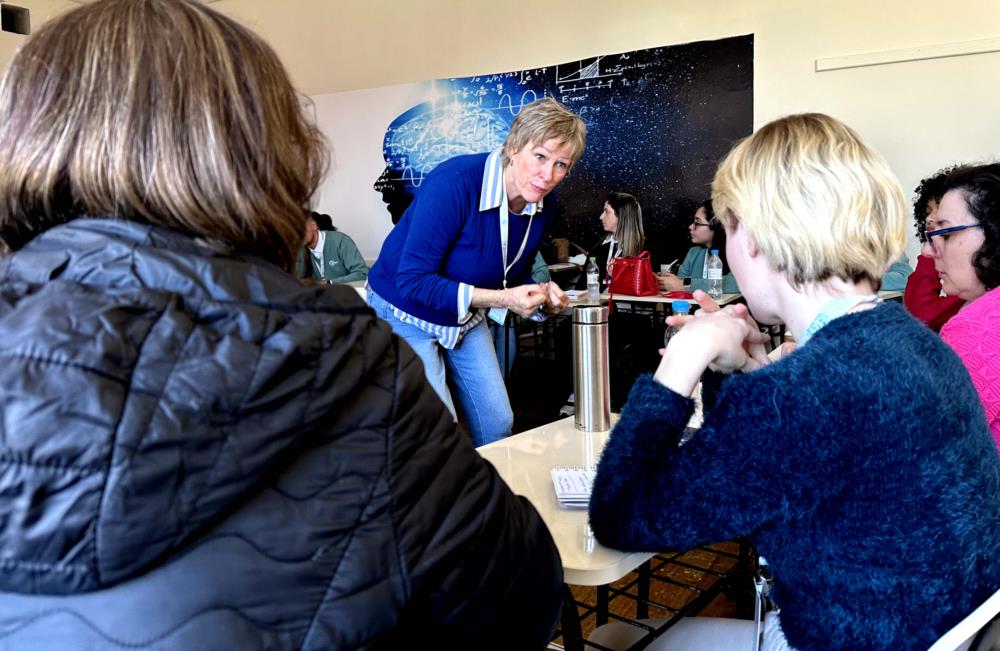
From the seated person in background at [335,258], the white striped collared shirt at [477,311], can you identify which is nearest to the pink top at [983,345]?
the white striped collared shirt at [477,311]

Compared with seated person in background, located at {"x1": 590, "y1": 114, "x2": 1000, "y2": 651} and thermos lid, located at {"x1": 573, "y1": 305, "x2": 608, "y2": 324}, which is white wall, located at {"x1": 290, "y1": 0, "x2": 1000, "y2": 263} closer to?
thermos lid, located at {"x1": 573, "y1": 305, "x2": 608, "y2": 324}

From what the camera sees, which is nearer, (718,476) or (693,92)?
(718,476)

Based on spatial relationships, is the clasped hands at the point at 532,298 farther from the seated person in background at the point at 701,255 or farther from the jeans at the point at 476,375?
the seated person in background at the point at 701,255

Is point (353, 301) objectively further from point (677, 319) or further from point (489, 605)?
point (677, 319)

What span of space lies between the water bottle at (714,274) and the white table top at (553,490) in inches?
124

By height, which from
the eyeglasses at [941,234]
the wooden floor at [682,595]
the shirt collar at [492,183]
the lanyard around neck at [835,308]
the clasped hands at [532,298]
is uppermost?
the shirt collar at [492,183]

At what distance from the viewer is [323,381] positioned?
0.61m

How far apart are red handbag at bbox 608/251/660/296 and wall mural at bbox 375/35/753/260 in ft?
3.11

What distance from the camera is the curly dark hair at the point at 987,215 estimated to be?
192cm

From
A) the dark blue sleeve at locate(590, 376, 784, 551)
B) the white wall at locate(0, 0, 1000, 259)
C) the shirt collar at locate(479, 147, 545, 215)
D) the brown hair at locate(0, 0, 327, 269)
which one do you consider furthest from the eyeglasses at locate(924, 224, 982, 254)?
the white wall at locate(0, 0, 1000, 259)

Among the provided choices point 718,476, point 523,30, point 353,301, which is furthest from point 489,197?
point 523,30

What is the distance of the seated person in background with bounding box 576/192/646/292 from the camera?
5.39 m

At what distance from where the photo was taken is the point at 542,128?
234 cm

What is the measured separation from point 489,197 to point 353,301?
1785mm
